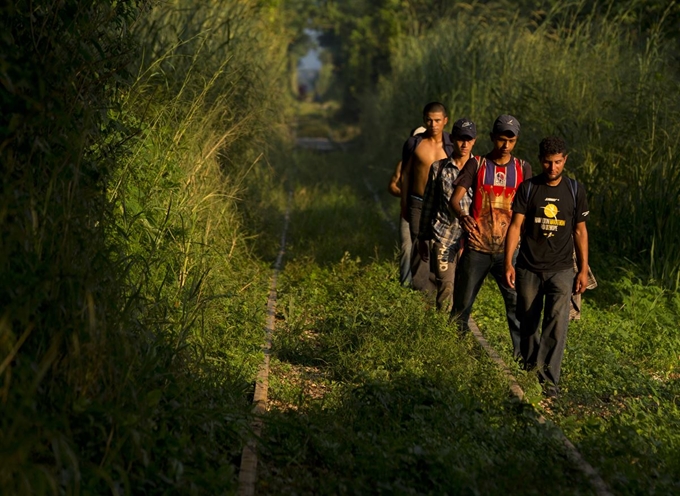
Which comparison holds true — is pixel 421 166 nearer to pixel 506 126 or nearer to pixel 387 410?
pixel 506 126

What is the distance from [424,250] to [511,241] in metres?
1.59

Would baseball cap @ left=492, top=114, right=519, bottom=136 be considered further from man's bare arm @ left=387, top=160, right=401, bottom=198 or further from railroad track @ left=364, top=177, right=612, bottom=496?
man's bare arm @ left=387, top=160, right=401, bottom=198

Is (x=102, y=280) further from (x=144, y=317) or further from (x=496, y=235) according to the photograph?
(x=496, y=235)

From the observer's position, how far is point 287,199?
68.8 ft

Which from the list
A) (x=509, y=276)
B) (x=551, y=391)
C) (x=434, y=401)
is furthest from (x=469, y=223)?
(x=434, y=401)

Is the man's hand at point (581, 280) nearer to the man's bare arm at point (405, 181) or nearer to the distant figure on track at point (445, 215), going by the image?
the distant figure on track at point (445, 215)

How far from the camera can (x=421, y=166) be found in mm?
10766

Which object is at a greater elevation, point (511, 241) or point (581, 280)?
point (511, 241)

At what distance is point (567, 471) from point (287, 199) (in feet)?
48.5

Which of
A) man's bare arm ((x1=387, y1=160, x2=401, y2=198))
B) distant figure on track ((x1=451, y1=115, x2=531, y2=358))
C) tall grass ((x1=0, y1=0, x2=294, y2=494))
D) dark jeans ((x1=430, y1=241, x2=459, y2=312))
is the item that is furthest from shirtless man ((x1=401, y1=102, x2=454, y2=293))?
tall grass ((x1=0, y1=0, x2=294, y2=494))

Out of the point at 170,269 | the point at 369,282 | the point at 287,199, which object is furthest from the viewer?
the point at 287,199

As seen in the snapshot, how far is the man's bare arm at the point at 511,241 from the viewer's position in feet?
27.0

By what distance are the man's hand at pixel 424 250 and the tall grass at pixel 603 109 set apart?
9.81 ft

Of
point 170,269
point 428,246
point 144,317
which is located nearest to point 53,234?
point 144,317
